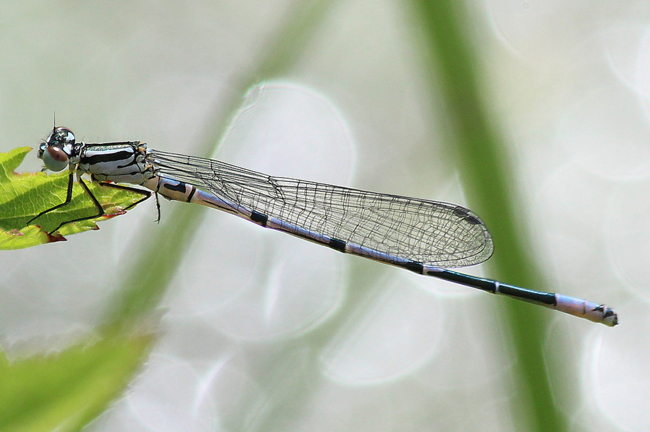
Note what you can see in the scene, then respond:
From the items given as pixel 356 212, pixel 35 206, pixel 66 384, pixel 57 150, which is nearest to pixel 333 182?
pixel 356 212

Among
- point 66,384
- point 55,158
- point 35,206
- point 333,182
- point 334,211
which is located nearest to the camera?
point 66,384

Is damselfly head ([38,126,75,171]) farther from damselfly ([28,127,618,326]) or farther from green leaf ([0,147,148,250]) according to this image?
green leaf ([0,147,148,250])

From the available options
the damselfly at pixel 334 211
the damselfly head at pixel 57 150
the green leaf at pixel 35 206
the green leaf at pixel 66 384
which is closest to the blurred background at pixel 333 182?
the damselfly at pixel 334 211

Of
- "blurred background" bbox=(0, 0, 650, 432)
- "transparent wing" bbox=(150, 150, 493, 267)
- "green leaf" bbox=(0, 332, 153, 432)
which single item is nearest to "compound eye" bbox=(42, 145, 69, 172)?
"transparent wing" bbox=(150, 150, 493, 267)

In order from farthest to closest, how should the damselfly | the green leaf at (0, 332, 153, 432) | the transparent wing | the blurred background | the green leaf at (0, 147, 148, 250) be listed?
the blurred background < the transparent wing < the damselfly < the green leaf at (0, 147, 148, 250) < the green leaf at (0, 332, 153, 432)

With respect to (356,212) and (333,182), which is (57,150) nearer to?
(356,212)

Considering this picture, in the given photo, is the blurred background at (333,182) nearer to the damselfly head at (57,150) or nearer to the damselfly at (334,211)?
the damselfly at (334,211)
